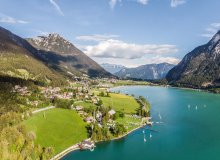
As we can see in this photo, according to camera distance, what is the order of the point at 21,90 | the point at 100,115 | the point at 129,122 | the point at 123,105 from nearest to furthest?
the point at 129,122 → the point at 100,115 → the point at 21,90 → the point at 123,105

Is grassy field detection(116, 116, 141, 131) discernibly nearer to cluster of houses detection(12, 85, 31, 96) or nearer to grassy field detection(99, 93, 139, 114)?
grassy field detection(99, 93, 139, 114)

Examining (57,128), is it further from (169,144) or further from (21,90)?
(21,90)

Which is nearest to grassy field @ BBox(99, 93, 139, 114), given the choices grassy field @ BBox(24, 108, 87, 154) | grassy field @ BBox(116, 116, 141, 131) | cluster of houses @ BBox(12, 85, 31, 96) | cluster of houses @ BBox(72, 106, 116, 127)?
grassy field @ BBox(116, 116, 141, 131)

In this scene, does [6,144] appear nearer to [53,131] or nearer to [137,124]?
[53,131]

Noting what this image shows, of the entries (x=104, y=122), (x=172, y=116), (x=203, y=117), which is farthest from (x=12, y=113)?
(x=203, y=117)

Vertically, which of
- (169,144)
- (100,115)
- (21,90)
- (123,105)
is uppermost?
(21,90)

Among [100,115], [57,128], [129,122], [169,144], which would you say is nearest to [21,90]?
[100,115]

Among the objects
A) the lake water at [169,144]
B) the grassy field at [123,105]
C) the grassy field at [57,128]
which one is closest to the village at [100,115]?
the grassy field at [123,105]
